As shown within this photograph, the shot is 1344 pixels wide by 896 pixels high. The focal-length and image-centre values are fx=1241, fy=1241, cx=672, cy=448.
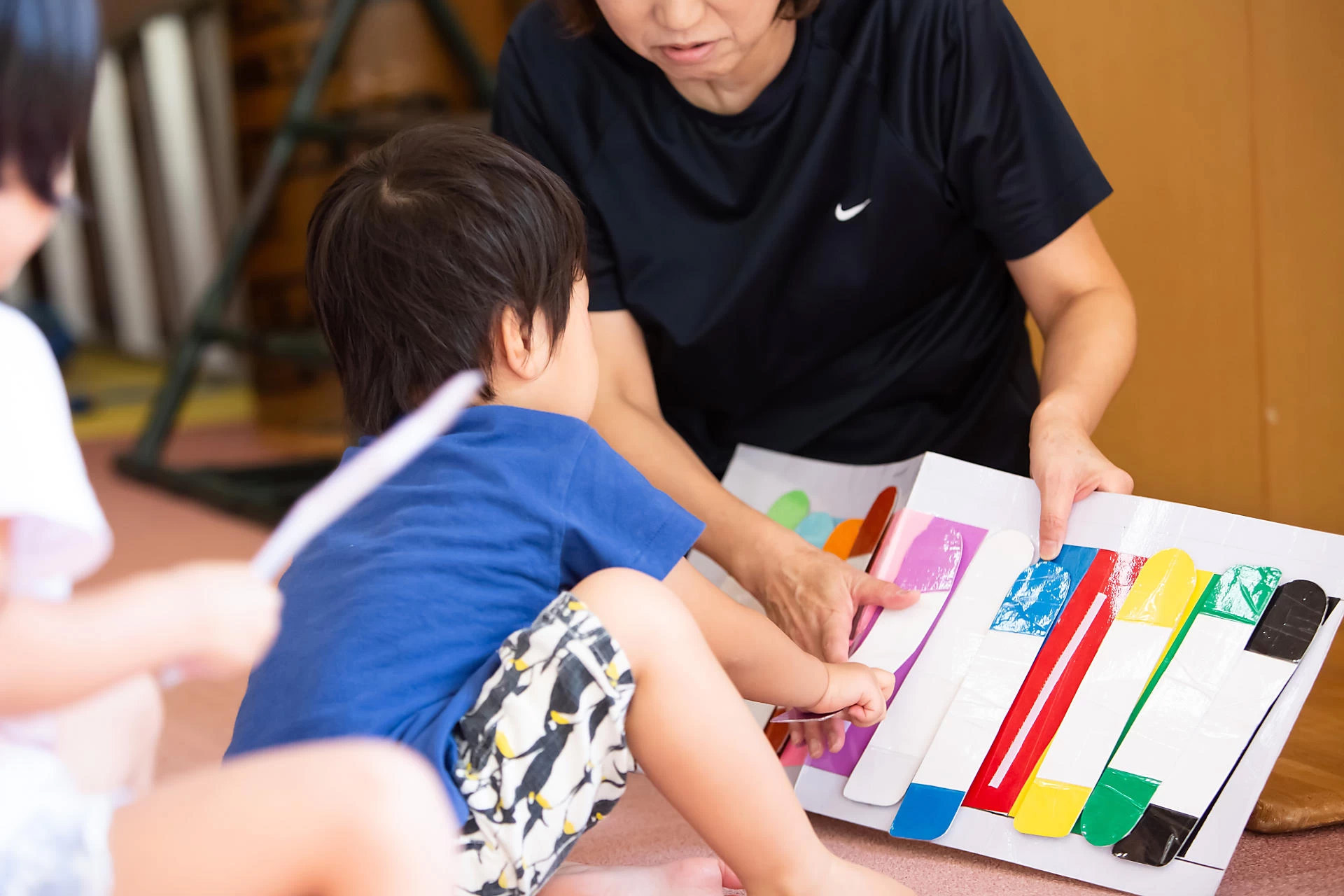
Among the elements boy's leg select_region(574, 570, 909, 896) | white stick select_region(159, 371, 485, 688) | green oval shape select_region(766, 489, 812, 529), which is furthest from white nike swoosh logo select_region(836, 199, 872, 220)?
white stick select_region(159, 371, 485, 688)

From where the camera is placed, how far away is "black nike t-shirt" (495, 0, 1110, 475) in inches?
40.9

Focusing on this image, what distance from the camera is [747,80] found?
1089 mm

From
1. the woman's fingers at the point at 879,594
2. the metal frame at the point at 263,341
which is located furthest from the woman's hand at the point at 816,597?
the metal frame at the point at 263,341

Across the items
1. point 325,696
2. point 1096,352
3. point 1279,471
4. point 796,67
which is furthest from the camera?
point 1279,471

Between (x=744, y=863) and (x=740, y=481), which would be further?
(x=740, y=481)

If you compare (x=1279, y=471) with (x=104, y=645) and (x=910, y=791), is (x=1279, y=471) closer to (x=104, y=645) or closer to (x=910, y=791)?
(x=910, y=791)

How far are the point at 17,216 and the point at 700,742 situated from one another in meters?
0.43

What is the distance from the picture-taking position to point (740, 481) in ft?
3.96

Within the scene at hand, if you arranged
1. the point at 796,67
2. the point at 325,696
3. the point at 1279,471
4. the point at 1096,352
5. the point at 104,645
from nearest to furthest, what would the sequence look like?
1. the point at 104,645
2. the point at 325,696
3. the point at 1096,352
4. the point at 796,67
5. the point at 1279,471

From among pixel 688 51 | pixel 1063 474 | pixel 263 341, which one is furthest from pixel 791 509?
pixel 263 341

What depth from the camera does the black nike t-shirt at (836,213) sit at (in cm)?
104

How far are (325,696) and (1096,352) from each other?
64 centimetres

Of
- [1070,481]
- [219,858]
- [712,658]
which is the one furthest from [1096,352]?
[219,858]

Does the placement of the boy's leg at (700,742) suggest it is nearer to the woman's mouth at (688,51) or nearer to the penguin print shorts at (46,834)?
the penguin print shorts at (46,834)
